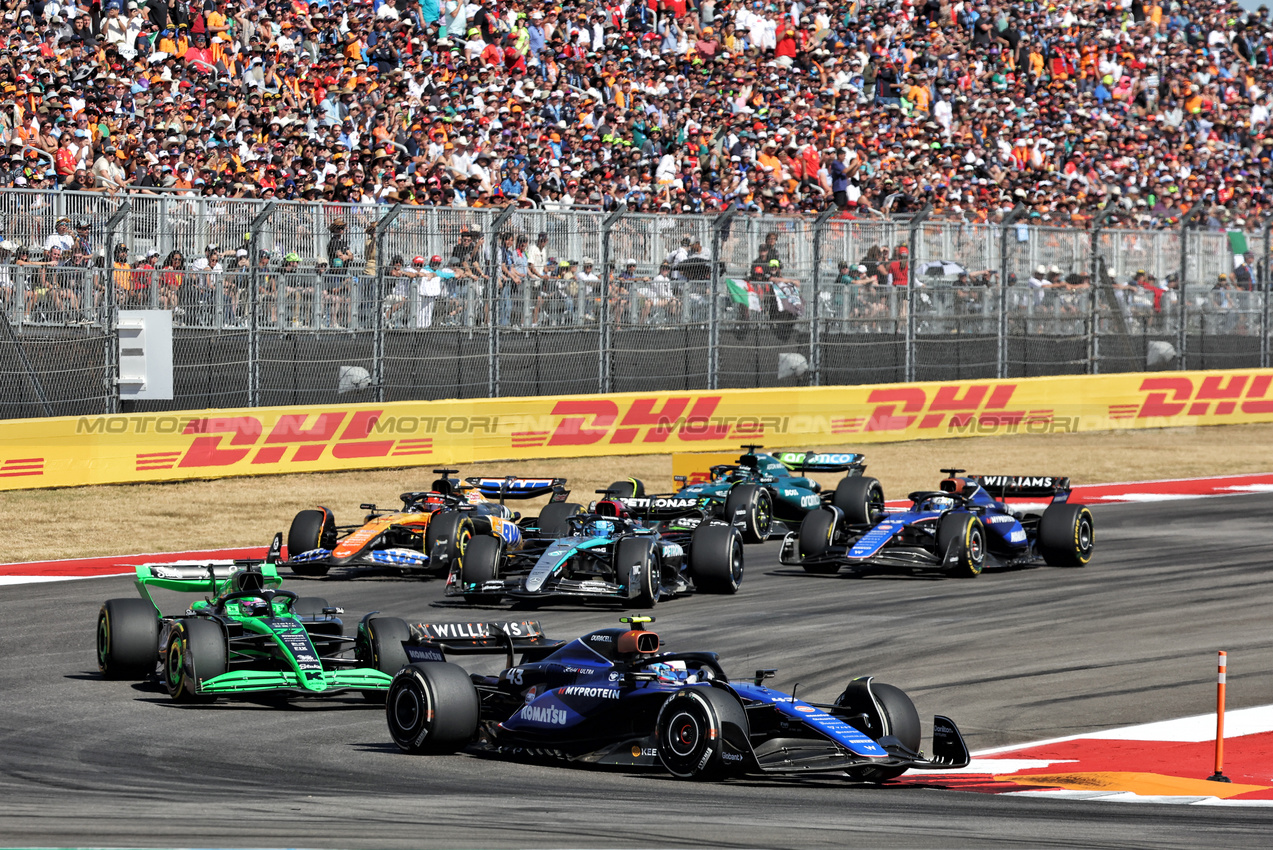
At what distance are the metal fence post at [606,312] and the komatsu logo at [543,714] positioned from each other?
14888 mm

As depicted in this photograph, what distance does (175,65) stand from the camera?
2522 cm

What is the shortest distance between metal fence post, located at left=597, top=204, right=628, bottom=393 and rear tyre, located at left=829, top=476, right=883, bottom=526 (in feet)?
22.4

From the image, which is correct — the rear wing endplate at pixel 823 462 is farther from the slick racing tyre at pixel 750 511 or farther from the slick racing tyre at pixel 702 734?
the slick racing tyre at pixel 702 734

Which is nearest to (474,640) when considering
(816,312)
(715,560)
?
(715,560)

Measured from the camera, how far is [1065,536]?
16766mm

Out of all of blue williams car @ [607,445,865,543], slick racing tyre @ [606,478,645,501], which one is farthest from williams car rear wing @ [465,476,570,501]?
blue williams car @ [607,445,865,543]

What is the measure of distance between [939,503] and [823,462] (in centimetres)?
234

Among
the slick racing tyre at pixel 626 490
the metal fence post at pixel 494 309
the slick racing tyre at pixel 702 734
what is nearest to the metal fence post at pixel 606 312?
the metal fence post at pixel 494 309

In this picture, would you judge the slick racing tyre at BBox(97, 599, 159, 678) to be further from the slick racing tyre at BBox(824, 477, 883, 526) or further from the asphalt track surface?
the slick racing tyre at BBox(824, 477, 883, 526)

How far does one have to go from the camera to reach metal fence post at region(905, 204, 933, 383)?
26938 millimetres

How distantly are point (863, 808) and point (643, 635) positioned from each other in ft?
5.44

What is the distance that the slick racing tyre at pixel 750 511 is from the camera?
1770 cm

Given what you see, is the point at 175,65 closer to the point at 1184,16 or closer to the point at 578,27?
the point at 578,27

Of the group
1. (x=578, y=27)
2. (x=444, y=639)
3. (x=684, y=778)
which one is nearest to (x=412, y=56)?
(x=578, y=27)
